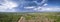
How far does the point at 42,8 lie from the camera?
4.00ft

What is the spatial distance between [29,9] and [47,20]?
30cm

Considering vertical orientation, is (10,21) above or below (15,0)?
below

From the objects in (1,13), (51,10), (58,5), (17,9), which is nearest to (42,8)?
(51,10)

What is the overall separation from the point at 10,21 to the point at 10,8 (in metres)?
0.19

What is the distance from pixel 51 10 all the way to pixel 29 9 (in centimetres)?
32

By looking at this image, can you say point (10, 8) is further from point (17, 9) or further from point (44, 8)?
point (44, 8)

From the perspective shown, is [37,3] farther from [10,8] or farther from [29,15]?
[10,8]

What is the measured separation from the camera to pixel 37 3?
1212 mm

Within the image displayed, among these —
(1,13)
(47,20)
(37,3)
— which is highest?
(37,3)

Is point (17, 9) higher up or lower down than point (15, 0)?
lower down

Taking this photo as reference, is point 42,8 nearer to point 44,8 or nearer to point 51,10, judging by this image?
point 44,8

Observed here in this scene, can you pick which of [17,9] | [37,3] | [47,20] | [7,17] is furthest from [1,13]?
Result: [47,20]

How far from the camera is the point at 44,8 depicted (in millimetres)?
Result: 1218

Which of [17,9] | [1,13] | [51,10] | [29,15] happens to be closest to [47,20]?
[51,10]
